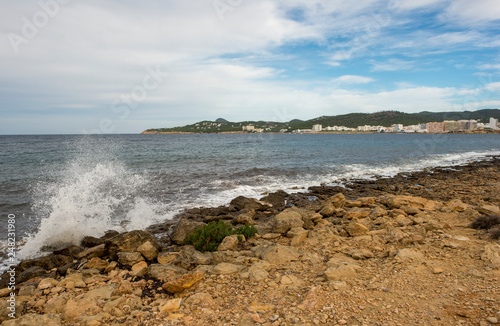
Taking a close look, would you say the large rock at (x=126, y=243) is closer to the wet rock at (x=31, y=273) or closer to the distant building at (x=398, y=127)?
the wet rock at (x=31, y=273)

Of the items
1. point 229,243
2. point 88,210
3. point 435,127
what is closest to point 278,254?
point 229,243

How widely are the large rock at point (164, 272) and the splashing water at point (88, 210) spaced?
16.3ft

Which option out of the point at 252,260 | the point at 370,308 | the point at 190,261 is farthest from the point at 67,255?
the point at 370,308

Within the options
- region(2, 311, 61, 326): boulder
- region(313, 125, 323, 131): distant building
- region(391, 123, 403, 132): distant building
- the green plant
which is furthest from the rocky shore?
region(313, 125, 323, 131): distant building

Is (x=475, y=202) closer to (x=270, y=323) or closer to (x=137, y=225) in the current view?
(x=270, y=323)

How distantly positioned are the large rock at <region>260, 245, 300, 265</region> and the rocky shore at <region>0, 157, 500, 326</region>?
0.04 m

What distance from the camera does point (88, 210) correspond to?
1286cm

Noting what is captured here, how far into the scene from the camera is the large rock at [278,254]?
6.73 m

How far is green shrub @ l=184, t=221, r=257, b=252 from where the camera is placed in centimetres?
859

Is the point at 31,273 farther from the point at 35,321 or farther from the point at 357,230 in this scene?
the point at 357,230

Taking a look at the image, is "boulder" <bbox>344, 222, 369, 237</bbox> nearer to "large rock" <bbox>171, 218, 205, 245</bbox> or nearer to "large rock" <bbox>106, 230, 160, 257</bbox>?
"large rock" <bbox>171, 218, 205, 245</bbox>

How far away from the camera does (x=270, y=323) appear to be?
4.25m

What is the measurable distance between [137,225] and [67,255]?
3.11 meters

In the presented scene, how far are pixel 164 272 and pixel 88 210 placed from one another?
8.35 metres
